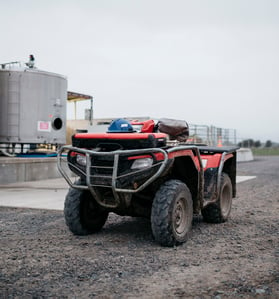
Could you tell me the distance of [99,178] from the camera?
194 inches

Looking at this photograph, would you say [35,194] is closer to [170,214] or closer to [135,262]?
[170,214]

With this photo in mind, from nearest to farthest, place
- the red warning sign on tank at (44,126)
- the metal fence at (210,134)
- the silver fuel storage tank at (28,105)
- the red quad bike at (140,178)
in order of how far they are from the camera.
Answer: the red quad bike at (140,178) → the silver fuel storage tank at (28,105) → the red warning sign on tank at (44,126) → the metal fence at (210,134)

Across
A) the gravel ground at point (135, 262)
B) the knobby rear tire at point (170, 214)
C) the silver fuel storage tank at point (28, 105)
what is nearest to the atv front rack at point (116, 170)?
the knobby rear tire at point (170, 214)

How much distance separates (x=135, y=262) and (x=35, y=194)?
241 inches

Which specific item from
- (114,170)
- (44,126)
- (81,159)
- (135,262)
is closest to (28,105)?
(44,126)

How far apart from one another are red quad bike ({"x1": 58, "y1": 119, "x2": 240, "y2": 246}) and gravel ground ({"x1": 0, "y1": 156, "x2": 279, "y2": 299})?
29cm

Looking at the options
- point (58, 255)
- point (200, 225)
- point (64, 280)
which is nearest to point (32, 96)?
point (200, 225)

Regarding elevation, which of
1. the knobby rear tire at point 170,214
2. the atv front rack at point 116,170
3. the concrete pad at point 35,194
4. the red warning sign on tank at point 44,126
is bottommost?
the concrete pad at point 35,194

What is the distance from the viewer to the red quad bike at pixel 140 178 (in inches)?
188

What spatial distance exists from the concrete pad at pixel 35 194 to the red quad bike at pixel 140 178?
2711 millimetres

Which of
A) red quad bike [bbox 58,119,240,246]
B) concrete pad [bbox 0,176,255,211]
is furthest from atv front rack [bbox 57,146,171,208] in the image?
concrete pad [bbox 0,176,255,211]

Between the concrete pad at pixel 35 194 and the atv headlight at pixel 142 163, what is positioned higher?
the atv headlight at pixel 142 163

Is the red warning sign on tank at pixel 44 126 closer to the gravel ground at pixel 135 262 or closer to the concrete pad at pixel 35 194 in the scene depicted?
the concrete pad at pixel 35 194

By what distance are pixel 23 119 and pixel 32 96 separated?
772 mm
